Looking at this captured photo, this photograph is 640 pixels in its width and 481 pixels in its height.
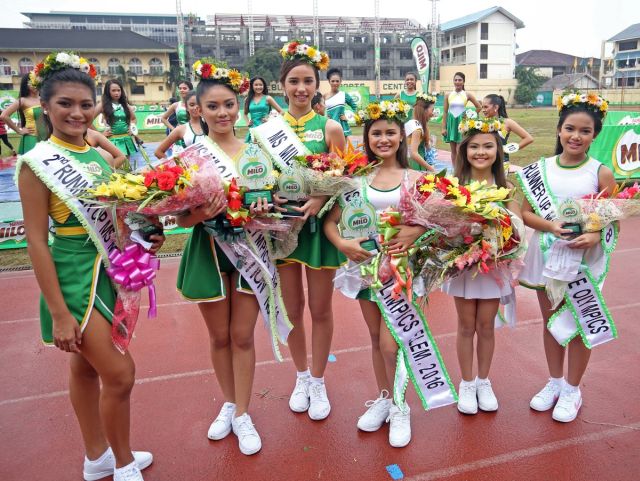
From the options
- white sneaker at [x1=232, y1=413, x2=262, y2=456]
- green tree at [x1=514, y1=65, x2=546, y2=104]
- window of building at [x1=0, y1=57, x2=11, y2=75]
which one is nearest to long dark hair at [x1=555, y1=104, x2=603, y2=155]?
white sneaker at [x1=232, y1=413, x2=262, y2=456]

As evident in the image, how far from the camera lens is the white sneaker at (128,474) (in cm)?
236

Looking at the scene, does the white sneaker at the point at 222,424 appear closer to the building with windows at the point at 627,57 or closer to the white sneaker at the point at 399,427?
the white sneaker at the point at 399,427

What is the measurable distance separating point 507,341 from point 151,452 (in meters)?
2.56

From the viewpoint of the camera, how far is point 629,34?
212ft

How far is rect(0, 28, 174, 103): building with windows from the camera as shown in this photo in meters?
47.6

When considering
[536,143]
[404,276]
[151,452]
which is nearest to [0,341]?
[151,452]

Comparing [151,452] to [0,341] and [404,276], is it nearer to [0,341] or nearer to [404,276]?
[404,276]

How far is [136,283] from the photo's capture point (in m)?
2.19

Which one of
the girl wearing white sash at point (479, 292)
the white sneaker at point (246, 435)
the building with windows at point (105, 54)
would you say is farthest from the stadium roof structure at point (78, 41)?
the white sneaker at point (246, 435)

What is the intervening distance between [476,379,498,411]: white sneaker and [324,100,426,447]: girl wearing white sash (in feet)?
1.63

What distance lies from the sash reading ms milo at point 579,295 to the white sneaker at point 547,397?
0.33 m

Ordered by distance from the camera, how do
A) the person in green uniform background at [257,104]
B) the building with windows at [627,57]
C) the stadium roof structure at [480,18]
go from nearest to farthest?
the person in green uniform background at [257,104] < the building with windows at [627,57] < the stadium roof structure at [480,18]

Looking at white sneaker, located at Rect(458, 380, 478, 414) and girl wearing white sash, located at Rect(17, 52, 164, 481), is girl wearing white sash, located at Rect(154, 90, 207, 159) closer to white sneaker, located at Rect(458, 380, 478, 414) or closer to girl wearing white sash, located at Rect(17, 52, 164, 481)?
girl wearing white sash, located at Rect(17, 52, 164, 481)

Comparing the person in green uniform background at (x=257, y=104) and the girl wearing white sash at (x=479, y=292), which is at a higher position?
the person in green uniform background at (x=257, y=104)
